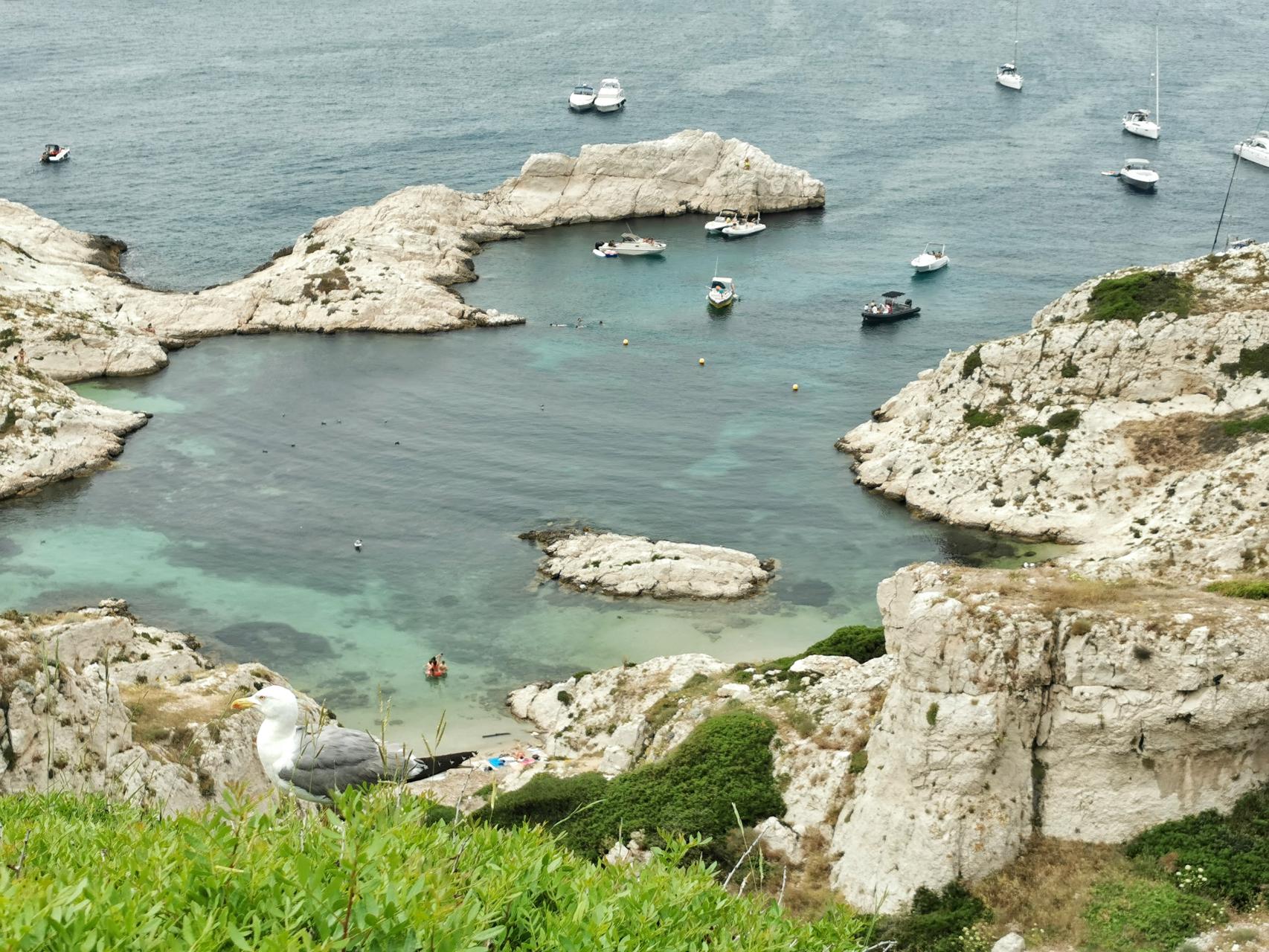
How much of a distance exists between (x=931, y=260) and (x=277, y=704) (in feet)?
387

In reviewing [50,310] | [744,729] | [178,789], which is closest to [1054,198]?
[50,310]

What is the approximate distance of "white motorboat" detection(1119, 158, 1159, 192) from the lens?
15412 centimetres

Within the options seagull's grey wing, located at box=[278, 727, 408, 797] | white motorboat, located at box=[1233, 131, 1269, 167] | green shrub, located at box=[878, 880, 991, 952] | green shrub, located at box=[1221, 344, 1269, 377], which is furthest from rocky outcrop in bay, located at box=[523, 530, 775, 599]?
white motorboat, located at box=[1233, 131, 1269, 167]

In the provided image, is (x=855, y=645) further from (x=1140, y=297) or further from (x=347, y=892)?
(x=347, y=892)

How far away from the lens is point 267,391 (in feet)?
356

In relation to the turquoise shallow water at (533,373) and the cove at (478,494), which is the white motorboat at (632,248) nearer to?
the turquoise shallow water at (533,373)

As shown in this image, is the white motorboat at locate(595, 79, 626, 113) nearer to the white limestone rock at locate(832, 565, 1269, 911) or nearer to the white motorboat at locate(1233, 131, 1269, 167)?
the white motorboat at locate(1233, 131, 1269, 167)

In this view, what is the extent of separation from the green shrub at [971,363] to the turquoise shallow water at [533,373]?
33.5ft

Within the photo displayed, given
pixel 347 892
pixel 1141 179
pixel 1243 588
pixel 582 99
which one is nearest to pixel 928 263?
pixel 1141 179

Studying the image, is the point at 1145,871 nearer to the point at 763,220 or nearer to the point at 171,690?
the point at 171,690

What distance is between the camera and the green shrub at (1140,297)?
80.9m

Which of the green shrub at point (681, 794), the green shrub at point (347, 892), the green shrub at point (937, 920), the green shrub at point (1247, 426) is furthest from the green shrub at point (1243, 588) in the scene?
the green shrub at point (347, 892)

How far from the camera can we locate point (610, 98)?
627 ft

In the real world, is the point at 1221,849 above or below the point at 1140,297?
below
